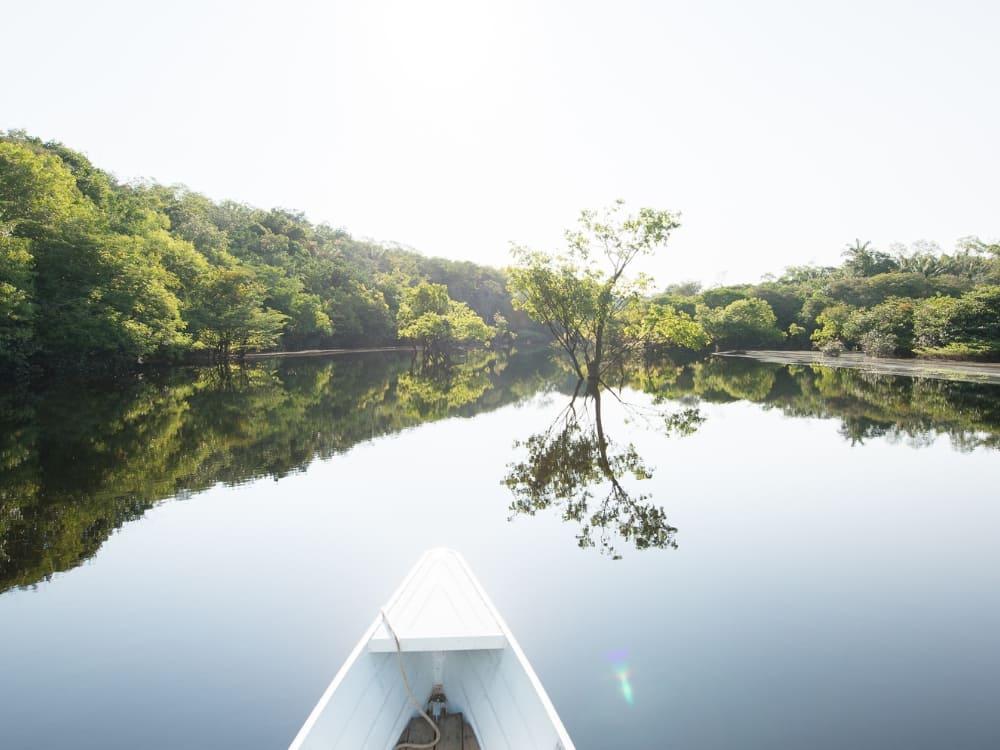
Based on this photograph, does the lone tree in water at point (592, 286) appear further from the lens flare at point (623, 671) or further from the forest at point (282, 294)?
the lens flare at point (623, 671)

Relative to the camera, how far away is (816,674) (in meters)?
4.21

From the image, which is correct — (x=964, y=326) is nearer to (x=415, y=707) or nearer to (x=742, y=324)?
(x=742, y=324)

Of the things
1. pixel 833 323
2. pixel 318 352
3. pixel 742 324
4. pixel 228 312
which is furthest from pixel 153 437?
pixel 742 324

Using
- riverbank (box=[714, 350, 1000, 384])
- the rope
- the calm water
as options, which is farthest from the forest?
the rope

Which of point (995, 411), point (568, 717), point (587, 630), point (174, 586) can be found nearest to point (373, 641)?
point (568, 717)

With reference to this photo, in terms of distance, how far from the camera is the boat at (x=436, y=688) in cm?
301

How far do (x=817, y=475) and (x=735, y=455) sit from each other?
169 centimetres

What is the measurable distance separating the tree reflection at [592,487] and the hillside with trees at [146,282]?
1881cm

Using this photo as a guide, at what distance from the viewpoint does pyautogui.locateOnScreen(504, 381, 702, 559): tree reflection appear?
23.8 feet

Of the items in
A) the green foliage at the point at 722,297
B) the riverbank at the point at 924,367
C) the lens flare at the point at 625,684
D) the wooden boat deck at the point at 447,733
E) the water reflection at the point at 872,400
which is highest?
the green foliage at the point at 722,297

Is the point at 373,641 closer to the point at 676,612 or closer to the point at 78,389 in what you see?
the point at 676,612

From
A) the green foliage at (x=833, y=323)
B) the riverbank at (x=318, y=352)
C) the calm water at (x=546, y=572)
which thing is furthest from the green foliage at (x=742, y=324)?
the calm water at (x=546, y=572)

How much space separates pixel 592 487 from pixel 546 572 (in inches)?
132

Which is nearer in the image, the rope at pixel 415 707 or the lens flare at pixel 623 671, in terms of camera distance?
the rope at pixel 415 707
